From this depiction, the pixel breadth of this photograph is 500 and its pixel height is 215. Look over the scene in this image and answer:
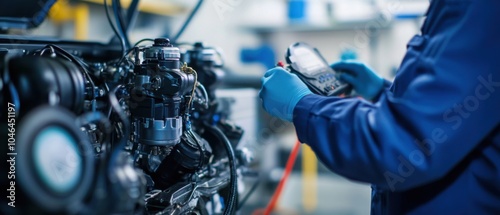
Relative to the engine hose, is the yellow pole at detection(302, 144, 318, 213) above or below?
below

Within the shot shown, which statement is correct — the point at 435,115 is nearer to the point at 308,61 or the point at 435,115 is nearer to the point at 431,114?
the point at 431,114

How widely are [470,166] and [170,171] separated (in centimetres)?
59

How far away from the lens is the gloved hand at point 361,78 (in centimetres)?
136

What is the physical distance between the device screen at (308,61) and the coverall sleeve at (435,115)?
0.33 metres

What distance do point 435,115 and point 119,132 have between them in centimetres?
58

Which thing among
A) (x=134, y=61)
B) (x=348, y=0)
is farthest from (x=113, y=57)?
(x=348, y=0)

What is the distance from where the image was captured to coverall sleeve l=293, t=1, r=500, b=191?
67 centimetres

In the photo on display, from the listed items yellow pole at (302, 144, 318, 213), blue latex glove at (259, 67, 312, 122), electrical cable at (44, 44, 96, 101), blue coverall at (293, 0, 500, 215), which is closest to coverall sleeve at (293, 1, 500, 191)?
blue coverall at (293, 0, 500, 215)

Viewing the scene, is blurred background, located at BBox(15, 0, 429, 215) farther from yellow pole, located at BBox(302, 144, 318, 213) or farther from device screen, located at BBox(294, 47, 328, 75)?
device screen, located at BBox(294, 47, 328, 75)

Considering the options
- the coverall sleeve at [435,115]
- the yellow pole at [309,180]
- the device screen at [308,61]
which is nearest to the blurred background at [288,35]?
the yellow pole at [309,180]

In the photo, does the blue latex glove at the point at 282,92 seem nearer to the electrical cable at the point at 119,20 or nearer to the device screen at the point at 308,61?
the device screen at the point at 308,61

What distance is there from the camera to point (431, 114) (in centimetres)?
66

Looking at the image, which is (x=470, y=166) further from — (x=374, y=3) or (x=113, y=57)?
(x=374, y=3)

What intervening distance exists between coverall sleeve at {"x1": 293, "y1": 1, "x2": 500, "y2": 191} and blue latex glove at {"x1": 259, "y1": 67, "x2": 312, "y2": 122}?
17 centimetres
